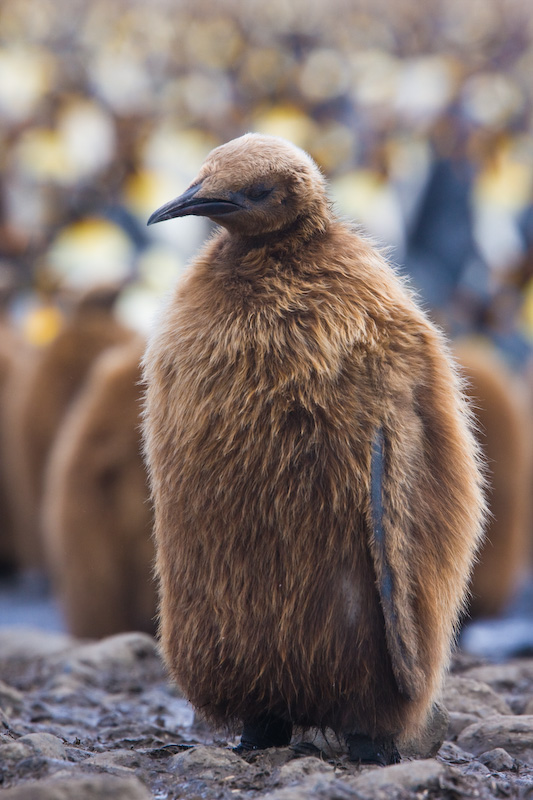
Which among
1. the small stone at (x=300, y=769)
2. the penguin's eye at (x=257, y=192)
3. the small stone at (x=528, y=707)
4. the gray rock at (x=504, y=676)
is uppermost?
the penguin's eye at (x=257, y=192)

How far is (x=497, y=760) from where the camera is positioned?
6.29 ft

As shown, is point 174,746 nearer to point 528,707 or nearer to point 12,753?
point 12,753

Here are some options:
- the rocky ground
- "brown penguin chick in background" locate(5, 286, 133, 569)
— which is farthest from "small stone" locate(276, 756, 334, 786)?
"brown penguin chick in background" locate(5, 286, 133, 569)

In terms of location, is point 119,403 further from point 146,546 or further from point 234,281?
point 234,281


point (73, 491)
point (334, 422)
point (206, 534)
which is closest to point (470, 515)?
point (334, 422)

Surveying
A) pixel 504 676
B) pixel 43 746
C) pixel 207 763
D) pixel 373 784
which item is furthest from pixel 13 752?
pixel 504 676

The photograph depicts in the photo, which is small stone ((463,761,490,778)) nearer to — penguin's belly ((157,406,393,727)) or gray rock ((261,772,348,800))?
penguin's belly ((157,406,393,727))

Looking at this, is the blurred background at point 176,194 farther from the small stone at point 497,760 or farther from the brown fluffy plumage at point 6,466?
the small stone at point 497,760

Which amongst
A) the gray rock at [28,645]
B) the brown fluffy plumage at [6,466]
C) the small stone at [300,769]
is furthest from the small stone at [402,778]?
the brown fluffy plumage at [6,466]

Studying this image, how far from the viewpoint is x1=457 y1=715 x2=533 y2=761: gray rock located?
6.63 feet

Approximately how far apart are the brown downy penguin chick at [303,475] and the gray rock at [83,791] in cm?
42

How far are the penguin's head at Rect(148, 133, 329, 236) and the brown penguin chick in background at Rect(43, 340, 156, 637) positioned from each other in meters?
1.51

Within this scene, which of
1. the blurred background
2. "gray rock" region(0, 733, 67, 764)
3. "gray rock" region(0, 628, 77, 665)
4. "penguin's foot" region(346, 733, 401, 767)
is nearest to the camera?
"gray rock" region(0, 733, 67, 764)

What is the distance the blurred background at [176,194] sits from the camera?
12.2ft
